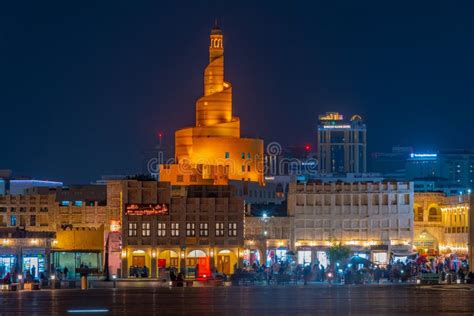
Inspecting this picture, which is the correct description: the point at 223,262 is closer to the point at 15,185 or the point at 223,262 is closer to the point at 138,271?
the point at 138,271

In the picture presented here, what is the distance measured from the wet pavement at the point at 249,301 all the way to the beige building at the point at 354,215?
50187 millimetres

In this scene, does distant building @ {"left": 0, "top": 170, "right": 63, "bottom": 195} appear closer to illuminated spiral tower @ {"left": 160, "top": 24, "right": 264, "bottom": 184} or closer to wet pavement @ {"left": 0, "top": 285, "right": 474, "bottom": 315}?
illuminated spiral tower @ {"left": 160, "top": 24, "right": 264, "bottom": 184}

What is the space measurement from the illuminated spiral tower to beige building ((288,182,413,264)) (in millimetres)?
21852

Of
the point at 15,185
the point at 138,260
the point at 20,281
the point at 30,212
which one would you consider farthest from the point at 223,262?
the point at 15,185

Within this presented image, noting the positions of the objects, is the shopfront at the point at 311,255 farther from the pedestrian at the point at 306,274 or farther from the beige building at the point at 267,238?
the pedestrian at the point at 306,274

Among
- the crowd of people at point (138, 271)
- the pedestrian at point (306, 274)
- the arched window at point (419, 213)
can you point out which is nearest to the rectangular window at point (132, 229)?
the crowd of people at point (138, 271)

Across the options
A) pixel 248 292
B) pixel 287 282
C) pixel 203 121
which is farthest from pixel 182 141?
pixel 248 292

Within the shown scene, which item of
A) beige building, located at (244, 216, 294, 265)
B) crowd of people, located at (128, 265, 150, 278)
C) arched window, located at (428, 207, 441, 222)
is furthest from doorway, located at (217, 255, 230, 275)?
arched window, located at (428, 207, 441, 222)

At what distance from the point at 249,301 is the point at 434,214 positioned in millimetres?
85933

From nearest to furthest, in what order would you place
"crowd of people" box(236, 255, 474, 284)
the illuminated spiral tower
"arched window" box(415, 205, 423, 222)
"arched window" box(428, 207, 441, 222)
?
"crowd of people" box(236, 255, 474, 284) < "arched window" box(415, 205, 423, 222) < "arched window" box(428, 207, 441, 222) < the illuminated spiral tower

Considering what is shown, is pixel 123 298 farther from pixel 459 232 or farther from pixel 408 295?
pixel 459 232

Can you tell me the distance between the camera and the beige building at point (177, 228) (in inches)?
4988

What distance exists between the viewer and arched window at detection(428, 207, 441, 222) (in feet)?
501

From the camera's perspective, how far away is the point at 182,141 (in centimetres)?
17112
